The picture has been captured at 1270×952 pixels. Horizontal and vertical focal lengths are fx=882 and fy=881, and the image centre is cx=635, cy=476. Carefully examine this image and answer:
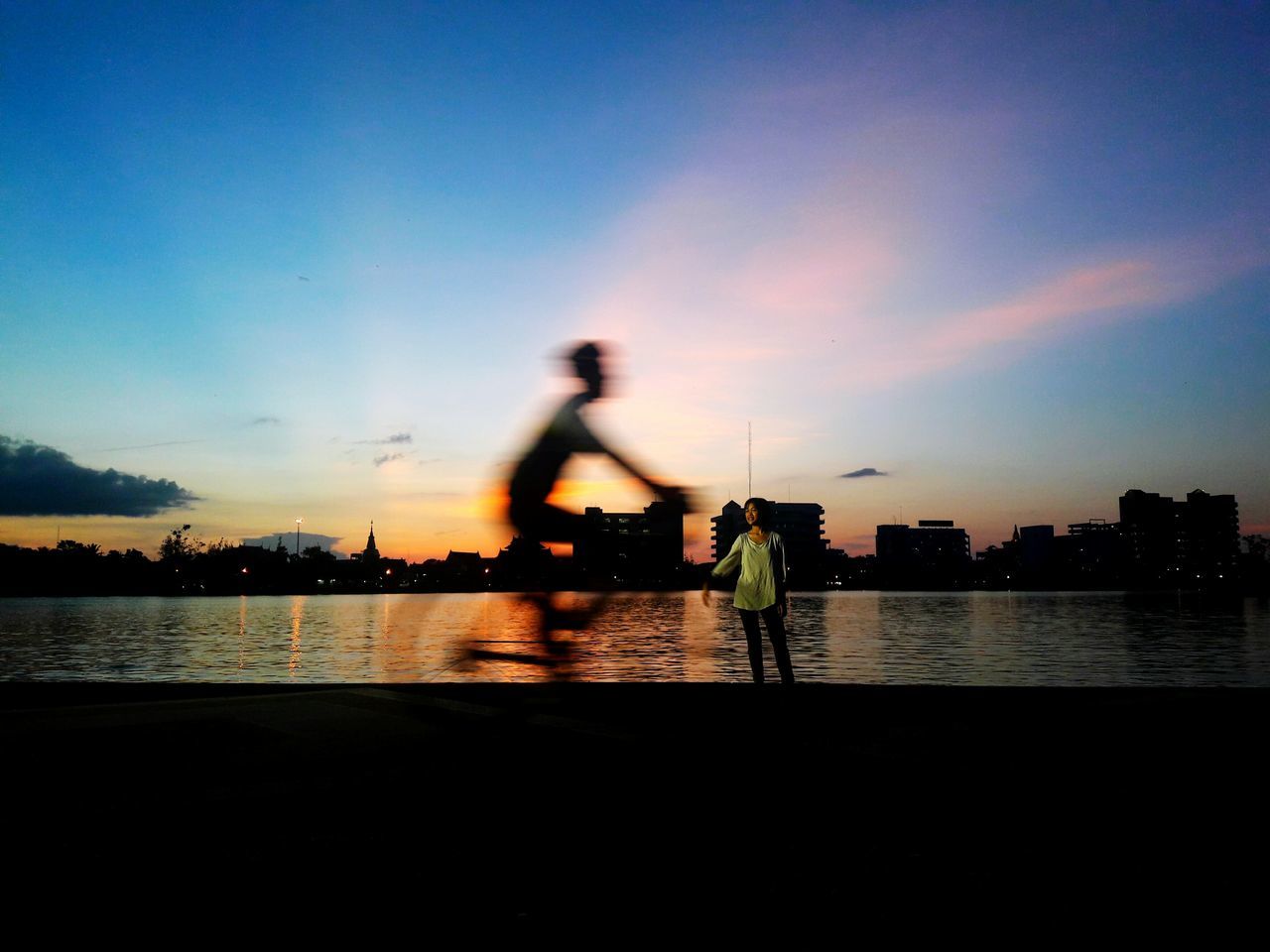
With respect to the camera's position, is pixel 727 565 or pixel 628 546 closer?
pixel 628 546

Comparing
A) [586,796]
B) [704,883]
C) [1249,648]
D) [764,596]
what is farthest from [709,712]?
[1249,648]

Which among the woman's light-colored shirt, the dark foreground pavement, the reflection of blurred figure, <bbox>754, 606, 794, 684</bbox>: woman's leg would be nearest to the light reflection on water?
the reflection of blurred figure

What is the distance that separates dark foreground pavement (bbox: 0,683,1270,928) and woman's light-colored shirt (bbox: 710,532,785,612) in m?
1.23

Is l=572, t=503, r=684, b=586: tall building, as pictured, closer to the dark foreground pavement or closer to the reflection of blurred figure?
the reflection of blurred figure

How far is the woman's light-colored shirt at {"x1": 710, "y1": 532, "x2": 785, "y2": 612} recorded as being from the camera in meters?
9.24

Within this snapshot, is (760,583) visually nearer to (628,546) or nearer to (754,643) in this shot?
(754,643)

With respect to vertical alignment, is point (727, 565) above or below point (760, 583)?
above

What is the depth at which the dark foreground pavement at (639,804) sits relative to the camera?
3.52 metres

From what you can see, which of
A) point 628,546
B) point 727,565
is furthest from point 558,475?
point 727,565

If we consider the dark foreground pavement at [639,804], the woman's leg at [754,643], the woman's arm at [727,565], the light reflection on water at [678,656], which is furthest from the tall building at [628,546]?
the woman's leg at [754,643]

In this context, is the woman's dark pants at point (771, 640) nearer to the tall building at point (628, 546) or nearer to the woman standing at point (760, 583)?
the woman standing at point (760, 583)

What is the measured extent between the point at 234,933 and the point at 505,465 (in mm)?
3639

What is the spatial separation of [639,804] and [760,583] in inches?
186

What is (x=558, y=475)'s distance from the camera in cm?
619
